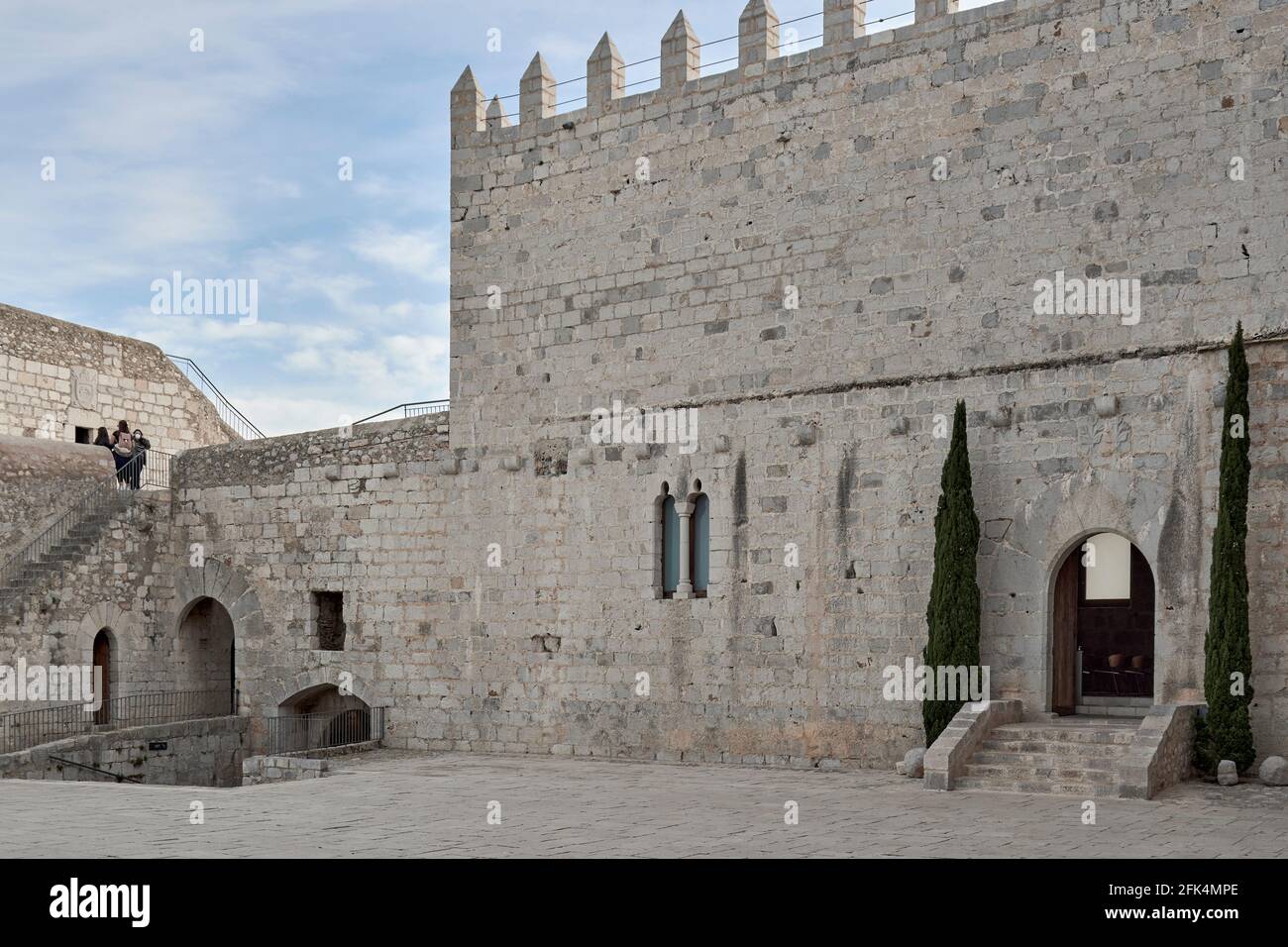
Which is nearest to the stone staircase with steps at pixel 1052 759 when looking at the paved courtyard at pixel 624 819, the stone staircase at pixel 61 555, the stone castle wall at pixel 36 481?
the paved courtyard at pixel 624 819

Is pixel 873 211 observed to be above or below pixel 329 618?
above

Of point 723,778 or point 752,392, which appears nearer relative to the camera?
point 723,778

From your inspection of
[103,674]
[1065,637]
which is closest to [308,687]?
[103,674]

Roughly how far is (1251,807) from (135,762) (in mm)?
13945

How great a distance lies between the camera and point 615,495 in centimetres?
1834

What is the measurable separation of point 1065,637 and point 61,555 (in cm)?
1366

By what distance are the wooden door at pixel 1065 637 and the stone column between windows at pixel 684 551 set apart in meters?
4.40

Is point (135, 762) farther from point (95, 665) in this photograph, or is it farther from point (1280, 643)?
point (1280, 643)

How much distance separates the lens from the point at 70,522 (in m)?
21.5

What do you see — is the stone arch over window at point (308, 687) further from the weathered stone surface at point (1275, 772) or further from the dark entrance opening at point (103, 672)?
the weathered stone surface at point (1275, 772)

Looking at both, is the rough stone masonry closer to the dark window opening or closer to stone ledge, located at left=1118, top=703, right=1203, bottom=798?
the dark window opening

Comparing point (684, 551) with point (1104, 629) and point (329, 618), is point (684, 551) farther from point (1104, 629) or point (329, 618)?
point (1104, 629)

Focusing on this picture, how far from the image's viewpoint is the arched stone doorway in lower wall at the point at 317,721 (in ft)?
68.4
